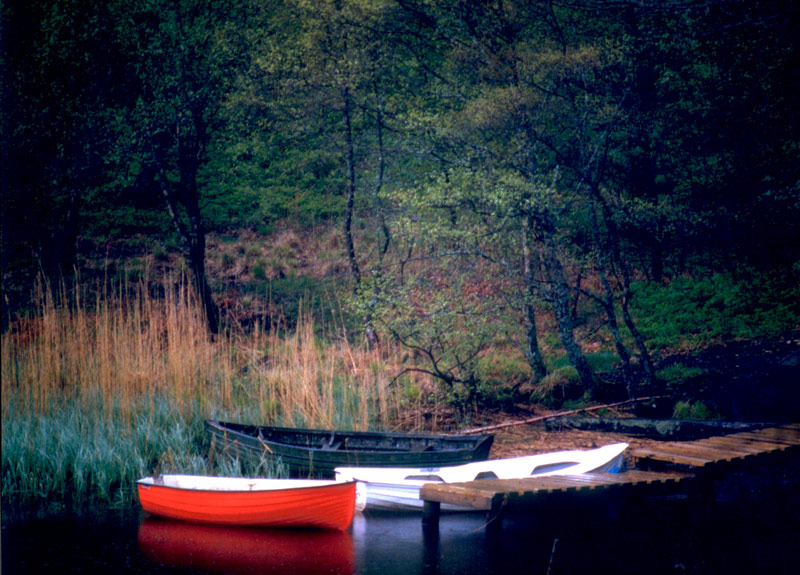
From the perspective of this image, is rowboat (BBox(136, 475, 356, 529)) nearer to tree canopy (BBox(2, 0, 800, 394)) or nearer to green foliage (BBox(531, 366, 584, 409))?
tree canopy (BBox(2, 0, 800, 394))

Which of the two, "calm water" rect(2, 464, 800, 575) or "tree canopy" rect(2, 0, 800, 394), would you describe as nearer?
"calm water" rect(2, 464, 800, 575)

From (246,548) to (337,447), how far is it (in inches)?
49.5

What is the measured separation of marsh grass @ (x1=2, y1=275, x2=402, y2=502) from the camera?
18.2 ft

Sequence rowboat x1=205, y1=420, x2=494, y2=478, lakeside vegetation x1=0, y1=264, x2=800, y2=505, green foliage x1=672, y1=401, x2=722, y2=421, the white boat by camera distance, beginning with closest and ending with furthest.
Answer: the white boat, rowboat x1=205, y1=420, x2=494, y2=478, lakeside vegetation x1=0, y1=264, x2=800, y2=505, green foliage x1=672, y1=401, x2=722, y2=421

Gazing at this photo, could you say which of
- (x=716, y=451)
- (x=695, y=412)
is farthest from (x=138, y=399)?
(x=695, y=412)

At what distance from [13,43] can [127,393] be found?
164 inches

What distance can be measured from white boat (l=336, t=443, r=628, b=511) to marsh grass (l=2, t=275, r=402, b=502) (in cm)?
85

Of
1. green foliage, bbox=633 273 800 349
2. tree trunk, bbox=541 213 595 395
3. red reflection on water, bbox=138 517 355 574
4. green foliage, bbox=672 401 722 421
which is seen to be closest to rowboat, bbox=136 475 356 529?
red reflection on water, bbox=138 517 355 574

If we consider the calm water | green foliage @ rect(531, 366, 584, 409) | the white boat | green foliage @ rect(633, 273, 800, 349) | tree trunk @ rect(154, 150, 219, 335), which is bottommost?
the calm water

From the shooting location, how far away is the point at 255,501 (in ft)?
14.8

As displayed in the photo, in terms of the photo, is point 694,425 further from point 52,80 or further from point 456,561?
point 52,80

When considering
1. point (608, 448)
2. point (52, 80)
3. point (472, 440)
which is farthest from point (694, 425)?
point (52, 80)

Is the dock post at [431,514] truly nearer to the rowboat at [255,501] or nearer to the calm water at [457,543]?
the calm water at [457,543]

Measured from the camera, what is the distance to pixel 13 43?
7746 mm
